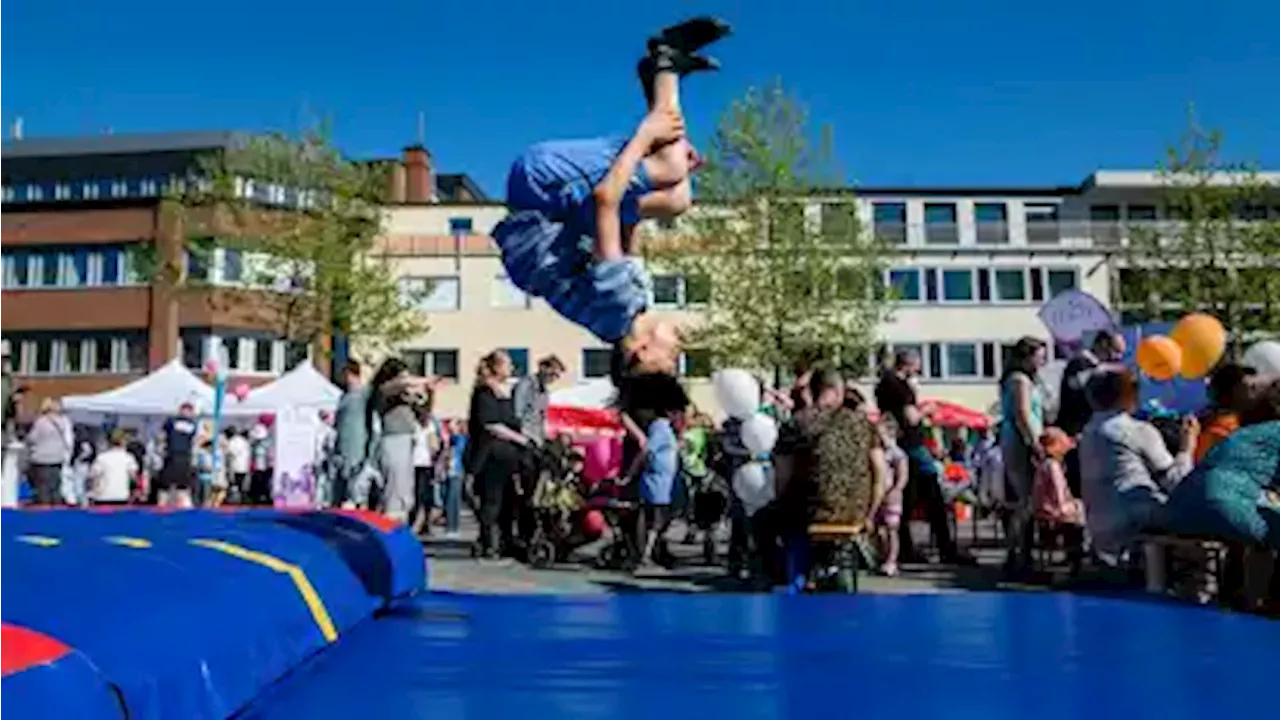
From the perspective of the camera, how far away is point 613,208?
151 inches

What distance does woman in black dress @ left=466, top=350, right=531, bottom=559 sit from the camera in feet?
26.5

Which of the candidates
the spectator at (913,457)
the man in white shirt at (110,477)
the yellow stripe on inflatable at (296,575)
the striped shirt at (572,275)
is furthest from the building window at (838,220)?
the yellow stripe on inflatable at (296,575)

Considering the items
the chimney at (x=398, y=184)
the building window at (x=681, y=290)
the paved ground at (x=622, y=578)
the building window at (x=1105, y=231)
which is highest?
the chimney at (x=398, y=184)

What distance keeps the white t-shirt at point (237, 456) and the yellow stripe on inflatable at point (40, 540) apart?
44.3ft

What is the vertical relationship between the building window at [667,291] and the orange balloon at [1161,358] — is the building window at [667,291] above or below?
above

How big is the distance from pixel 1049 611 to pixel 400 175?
36897 mm

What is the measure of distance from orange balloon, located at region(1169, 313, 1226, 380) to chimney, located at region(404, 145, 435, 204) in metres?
32.4

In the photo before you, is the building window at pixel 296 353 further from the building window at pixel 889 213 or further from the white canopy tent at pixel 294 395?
the building window at pixel 889 213

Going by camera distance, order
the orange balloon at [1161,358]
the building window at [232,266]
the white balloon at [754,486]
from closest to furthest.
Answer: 1. the white balloon at [754,486]
2. the orange balloon at [1161,358]
3. the building window at [232,266]

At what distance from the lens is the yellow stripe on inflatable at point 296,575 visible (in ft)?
10.1

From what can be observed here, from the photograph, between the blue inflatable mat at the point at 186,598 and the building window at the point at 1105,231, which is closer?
the blue inflatable mat at the point at 186,598

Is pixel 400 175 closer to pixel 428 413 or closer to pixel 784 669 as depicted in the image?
pixel 428 413

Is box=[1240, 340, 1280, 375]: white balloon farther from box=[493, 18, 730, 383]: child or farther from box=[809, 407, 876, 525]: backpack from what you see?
box=[493, 18, 730, 383]: child

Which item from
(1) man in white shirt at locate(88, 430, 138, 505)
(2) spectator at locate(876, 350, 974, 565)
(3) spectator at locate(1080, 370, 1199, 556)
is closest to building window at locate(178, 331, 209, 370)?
(1) man in white shirt at locate(88, 430, 138, 505)
